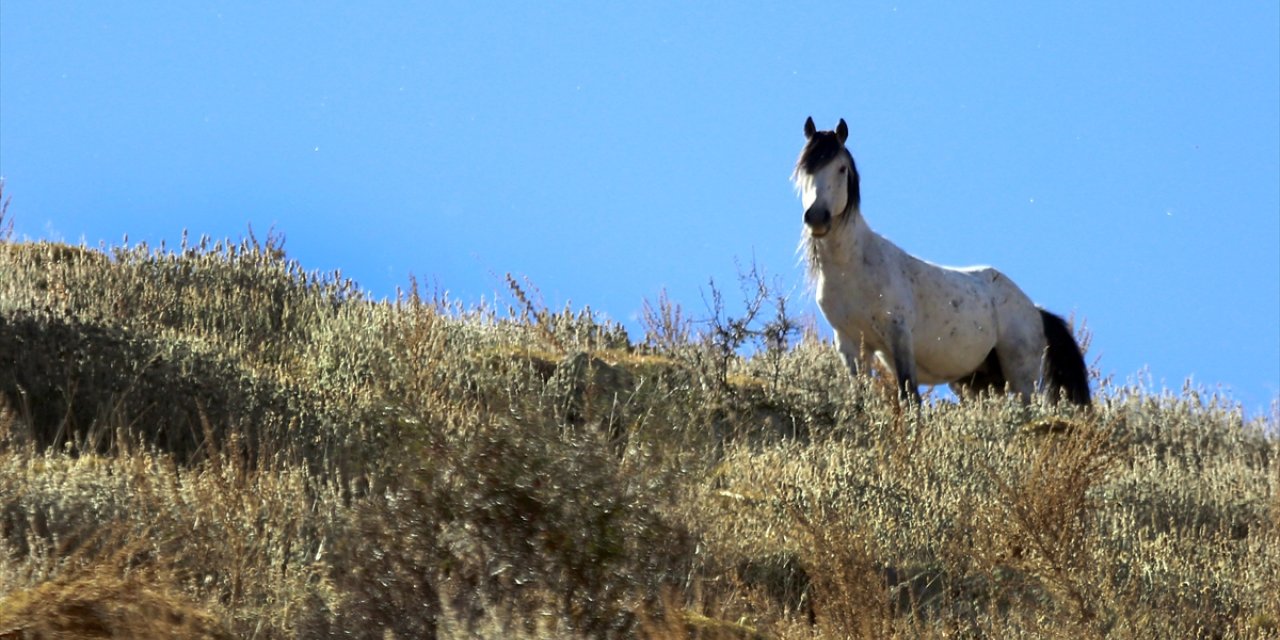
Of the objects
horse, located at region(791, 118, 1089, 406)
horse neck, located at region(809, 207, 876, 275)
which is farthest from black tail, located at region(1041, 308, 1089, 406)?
horse neck, located at region(809, 207, 876, 275)

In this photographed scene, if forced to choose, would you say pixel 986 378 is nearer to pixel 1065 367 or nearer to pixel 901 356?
pixel 1065 367

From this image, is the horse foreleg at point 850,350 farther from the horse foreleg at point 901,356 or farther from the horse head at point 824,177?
the horse head at point 824,177

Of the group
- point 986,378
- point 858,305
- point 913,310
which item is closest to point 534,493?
point 858,305

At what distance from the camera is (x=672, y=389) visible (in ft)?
35.7

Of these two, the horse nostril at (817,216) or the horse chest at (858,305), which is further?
the horse chest at (858,305)

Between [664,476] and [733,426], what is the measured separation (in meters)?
5.26

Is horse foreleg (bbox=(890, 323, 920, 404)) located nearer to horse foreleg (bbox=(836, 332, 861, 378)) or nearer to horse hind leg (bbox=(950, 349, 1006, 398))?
horse foreleg (bbox=(836, 332, 861, 378))

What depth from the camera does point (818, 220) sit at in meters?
10.9

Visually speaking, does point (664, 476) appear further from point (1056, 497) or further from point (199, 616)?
point (1056, 497)

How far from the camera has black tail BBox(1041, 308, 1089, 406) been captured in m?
13.4

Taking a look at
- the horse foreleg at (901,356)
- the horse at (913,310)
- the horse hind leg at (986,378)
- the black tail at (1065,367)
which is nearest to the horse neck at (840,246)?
the horse at (913,310)

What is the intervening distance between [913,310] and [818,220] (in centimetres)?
143

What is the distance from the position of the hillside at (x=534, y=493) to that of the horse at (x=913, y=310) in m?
0.52

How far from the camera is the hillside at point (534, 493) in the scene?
516 centimetres
